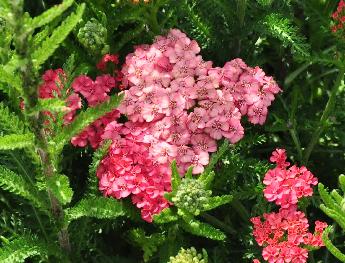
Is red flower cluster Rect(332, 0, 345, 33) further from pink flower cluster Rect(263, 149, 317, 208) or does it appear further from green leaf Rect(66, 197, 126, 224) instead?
green leaf Rect(66, 197, 126, 224)

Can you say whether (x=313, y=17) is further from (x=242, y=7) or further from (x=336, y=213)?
(x=336, y=213)

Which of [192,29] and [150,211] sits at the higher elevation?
[192,29]

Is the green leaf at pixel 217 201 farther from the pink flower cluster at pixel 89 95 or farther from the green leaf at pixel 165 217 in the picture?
the pink flower cluster at pixel 89 95

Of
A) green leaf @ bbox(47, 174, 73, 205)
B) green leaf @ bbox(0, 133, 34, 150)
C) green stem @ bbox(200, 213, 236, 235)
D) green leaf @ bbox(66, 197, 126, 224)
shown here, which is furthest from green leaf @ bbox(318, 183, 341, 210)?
green leaf @ bbox(0, 133, 34, 150)

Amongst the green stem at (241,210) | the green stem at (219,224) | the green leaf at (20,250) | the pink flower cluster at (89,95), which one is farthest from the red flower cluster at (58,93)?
the green stem at (241,210)

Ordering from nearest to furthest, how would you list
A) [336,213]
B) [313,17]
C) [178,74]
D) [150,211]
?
1. [336,213]
2. [150,211]
3. [178,74]
4. [313,17]

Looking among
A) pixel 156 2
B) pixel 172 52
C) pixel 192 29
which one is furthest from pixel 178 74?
pixel 192 29

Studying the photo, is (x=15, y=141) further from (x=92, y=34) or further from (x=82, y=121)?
(x=92, y=34)
